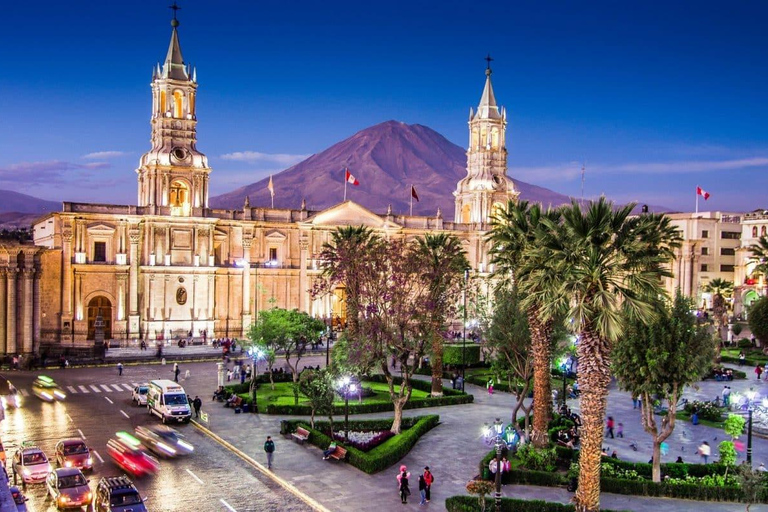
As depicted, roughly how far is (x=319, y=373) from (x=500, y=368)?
10.8 meters

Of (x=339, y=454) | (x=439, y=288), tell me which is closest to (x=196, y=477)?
(x=339, y=454)

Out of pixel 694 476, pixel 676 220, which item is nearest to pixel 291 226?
pixel 694 476

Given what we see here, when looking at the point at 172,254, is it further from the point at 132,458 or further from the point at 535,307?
the point at 535,307

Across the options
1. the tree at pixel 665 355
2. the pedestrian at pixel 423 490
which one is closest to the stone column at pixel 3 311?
the pedestrian at pixel 423 490

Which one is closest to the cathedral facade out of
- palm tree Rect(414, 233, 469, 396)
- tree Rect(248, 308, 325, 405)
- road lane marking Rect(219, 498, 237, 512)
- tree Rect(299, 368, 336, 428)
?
palm tree Rect(414, 233, 469, 396)

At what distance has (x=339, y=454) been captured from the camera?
31.4m

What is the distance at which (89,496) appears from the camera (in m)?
24.3

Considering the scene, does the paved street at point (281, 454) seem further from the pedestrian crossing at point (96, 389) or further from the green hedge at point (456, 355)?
the green hedge at point (456, 355)

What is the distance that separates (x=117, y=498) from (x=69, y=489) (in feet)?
8.88

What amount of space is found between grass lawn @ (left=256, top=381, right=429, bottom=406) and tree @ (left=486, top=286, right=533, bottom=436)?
7025 millimetres

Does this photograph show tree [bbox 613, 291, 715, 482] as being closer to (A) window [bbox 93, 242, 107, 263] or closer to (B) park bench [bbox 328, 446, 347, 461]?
(B) park bench [bbox 328, 446, 347, 461]

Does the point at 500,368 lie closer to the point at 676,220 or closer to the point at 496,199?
the point at 496,199

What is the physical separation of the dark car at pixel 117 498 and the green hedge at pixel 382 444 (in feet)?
→ 32.1

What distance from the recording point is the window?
6806 cm
